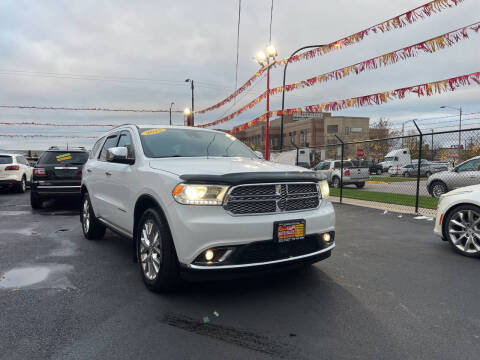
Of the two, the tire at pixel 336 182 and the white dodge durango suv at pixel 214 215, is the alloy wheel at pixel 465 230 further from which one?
the tire at pixel 336 182

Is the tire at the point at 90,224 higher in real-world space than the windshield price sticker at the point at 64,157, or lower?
lower

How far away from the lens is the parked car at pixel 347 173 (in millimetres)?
17078

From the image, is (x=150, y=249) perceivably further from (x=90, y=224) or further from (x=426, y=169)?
(x=426, y=169)

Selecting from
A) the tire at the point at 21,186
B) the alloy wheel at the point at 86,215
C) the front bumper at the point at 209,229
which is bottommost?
the tire at the point at 21,186

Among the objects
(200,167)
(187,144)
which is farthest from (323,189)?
(187,144)

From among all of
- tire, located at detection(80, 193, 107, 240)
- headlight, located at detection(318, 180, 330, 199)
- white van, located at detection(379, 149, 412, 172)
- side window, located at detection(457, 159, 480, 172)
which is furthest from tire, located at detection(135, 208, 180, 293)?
side window, located at detection(457, 159, 480, 172)

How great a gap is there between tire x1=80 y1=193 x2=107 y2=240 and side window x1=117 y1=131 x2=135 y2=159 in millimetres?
1457

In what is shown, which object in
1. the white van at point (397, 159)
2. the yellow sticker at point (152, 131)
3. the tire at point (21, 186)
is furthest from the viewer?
the tire at point (21, 186)

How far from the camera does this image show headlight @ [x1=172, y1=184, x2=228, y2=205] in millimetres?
3281

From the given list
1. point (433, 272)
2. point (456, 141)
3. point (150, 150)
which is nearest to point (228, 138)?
point (150, 150)

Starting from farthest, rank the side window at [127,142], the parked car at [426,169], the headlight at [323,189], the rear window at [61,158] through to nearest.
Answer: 1. the parked car at [426,169]
2. the rear window at [61,158]
3. the side window at [127,142]
4. the headlight at [323,189]

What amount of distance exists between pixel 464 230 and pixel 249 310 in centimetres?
372

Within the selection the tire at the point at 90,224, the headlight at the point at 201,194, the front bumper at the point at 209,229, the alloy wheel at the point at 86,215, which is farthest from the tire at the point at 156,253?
the alloy wheel at the point at 86,215

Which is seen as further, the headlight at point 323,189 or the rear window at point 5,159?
the rear window at point 5,159
